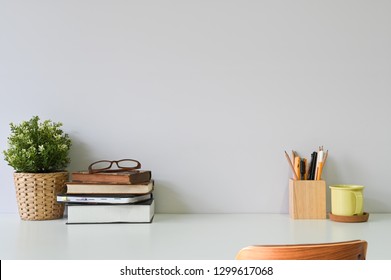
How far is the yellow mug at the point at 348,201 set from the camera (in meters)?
1.46

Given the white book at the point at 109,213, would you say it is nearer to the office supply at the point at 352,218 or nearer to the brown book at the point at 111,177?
the brown book at the point at 111,177

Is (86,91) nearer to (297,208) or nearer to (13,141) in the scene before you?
(13,141)

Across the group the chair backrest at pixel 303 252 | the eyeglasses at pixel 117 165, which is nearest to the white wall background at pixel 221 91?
the eyeglasses at pixel 117 165

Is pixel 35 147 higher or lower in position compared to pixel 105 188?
higher

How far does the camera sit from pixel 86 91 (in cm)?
161

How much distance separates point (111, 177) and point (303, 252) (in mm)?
797

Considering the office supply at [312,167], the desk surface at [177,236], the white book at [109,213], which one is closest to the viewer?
the desk surface at [177,236]

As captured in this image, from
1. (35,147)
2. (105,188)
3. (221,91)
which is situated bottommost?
(105,188)

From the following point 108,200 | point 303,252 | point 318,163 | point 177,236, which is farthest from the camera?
point 318,163

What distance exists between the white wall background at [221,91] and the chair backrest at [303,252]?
0.79m

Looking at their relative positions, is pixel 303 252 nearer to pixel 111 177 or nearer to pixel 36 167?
pixel 111 177

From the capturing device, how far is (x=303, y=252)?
79 centimetres

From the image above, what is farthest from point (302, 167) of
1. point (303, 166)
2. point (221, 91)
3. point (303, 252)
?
point (303, 252)
